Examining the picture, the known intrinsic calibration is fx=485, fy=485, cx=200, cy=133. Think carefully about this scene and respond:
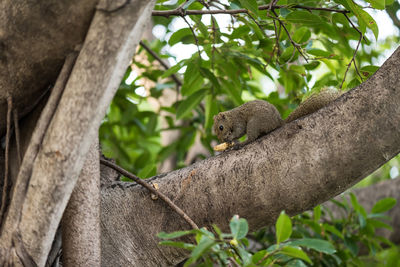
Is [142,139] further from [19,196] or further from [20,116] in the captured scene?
[19,196]

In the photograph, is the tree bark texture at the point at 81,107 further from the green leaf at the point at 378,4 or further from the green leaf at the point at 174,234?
the green leaf at the point at 378,4

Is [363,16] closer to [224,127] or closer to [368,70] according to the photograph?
[368,70]

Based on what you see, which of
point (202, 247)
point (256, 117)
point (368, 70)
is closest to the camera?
point (202, 247)

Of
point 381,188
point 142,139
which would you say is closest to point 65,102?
point 142,139

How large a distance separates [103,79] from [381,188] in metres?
3.95

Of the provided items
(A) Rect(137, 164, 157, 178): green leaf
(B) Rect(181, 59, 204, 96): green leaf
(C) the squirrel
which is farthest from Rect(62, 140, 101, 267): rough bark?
(B) Rect(181, 59, 204, 96): green leaf

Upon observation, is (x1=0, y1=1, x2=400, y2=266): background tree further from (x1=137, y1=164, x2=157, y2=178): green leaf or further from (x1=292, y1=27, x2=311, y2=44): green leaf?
(x1=137, y1=164, x2=157, y2=178): green leaf

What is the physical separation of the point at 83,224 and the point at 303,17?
1.24 metres

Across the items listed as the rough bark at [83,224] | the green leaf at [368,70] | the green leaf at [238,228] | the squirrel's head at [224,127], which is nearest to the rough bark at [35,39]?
the rough bark at [83,224]

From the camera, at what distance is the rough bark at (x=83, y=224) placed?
168 centimetres

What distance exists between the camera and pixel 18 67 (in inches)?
61.1

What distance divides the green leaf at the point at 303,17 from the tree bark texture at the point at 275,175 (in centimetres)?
53

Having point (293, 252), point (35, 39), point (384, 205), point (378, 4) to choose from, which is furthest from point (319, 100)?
point (384, 205)

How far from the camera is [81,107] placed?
50.0 inches
